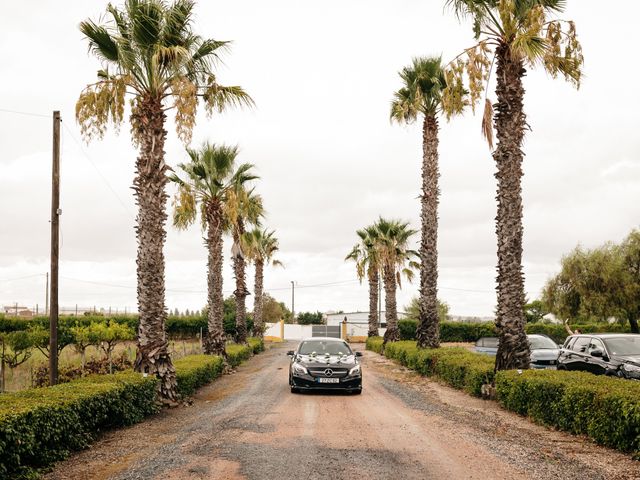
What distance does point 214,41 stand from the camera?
1603cm

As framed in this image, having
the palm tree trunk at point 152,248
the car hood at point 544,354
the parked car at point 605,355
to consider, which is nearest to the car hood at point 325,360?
the palm tree trunk at point 152,248

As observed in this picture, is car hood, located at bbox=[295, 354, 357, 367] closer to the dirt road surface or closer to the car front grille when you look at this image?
the car front grille

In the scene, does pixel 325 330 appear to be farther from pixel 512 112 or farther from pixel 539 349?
pixel 512 112

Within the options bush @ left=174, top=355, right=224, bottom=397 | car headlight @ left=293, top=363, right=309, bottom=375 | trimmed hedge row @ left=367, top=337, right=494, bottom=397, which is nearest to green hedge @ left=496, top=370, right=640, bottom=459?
trimmed hedge row @ left=367, top=337, right=494, bottom=397

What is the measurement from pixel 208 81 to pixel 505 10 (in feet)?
26.9

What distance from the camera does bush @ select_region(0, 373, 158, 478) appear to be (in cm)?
726

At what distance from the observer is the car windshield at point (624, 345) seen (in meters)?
13.9

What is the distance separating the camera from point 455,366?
60.1 feet

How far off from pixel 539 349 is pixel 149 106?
14.8m

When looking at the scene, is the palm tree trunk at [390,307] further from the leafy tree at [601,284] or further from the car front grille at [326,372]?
the car front grille at [326,372]

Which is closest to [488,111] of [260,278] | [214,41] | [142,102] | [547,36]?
[547,36]

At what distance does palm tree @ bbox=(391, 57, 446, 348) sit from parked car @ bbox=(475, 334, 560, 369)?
212cm

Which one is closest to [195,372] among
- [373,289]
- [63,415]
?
[63,415]

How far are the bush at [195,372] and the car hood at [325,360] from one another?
305cm
